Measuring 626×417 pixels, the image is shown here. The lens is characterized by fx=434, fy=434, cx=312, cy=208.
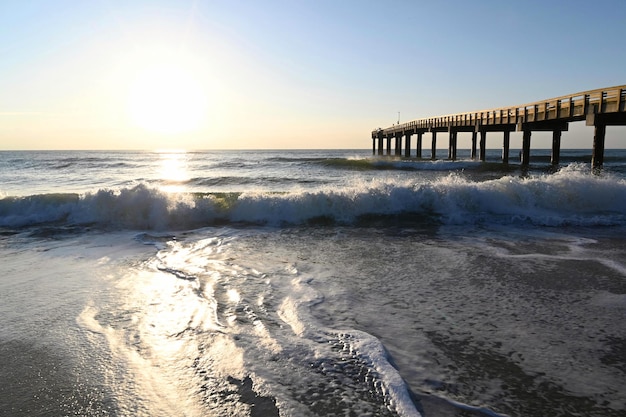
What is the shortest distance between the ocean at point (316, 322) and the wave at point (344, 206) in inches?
47.8

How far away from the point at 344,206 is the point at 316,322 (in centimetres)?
807

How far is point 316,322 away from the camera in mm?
4523

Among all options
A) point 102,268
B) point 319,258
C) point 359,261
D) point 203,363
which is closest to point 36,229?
point 102,268

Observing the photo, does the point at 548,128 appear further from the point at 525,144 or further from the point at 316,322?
the point at 316,322

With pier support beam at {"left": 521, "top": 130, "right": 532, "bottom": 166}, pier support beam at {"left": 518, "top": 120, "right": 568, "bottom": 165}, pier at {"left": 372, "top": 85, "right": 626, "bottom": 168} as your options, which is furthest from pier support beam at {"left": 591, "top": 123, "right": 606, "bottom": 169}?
pier support beam at {"left": 521, "top": 130, "right": 532, "bottom": 166}

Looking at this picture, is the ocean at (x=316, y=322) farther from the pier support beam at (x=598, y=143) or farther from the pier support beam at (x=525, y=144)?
the pier support beam at (x=525, y=144)

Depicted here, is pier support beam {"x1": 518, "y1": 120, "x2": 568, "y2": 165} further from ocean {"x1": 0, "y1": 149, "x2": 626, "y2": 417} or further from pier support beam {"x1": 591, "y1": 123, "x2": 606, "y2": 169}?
ocean {"x1": 0, "y1": 149, "x2": 626, "y2": 417}

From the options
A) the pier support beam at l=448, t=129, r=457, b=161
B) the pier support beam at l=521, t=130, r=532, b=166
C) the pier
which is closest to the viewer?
the pier

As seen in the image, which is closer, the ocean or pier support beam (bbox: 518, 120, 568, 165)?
the ocean

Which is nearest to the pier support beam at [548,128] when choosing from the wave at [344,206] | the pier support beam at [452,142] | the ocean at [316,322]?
the pier support beam at [452,142]

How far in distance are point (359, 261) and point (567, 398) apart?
171 inches

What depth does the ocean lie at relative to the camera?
312cm

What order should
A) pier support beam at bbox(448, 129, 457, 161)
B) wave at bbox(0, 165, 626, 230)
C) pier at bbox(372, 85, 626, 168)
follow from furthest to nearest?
pier support beam at bbox(448, 129, 457, 161), pier at bbox(372, 85, 626, 168), wave at bbox(0, 165, 626, 230)

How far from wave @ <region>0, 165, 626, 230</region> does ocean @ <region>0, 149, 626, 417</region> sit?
3.99ft
